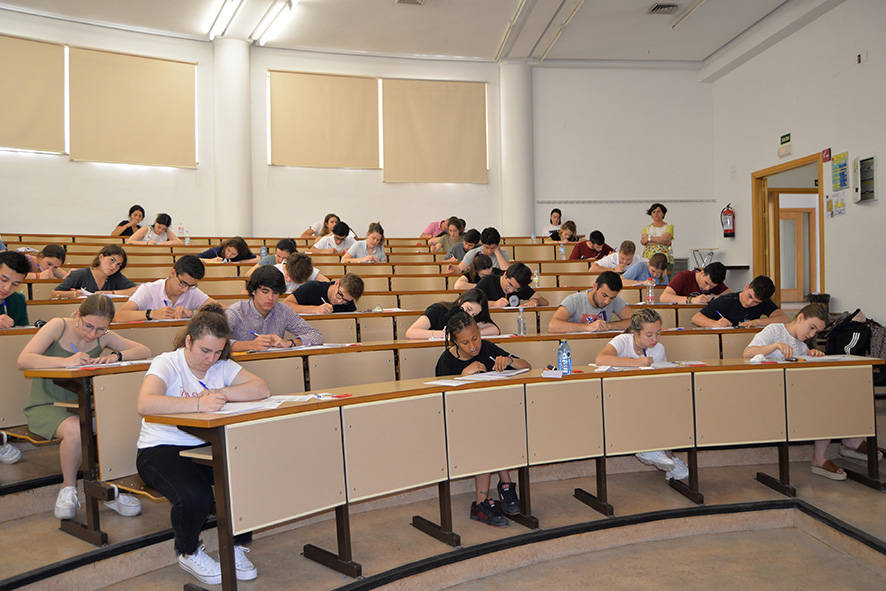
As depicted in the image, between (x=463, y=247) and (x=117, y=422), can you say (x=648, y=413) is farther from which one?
(x=463, y=247)

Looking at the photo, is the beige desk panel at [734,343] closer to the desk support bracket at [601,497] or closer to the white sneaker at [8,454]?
the desk support bracket at [601,497]

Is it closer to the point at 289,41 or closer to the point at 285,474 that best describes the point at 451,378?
the point at 285,474

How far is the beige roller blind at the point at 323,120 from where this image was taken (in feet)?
35.3

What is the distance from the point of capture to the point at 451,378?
3385mm

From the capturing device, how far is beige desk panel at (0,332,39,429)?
10.8 ft

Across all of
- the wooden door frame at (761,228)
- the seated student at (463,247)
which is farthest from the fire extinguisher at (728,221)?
the seated student at (463,247)

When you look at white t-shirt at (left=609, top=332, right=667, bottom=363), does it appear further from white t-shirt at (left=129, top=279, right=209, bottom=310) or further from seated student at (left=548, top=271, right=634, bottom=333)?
white t-shirt at (left=129, top=279, right=209, bottom=310)

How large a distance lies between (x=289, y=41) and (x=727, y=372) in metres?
9.01

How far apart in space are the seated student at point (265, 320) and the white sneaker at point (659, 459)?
2.05 meters

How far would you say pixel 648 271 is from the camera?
21.5 ft

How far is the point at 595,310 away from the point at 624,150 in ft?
25.2

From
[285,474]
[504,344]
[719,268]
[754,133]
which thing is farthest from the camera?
[754,133]

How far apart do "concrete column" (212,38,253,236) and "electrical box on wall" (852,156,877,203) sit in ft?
27.4

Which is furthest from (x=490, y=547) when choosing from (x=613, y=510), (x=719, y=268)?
(x=719, y=268)
